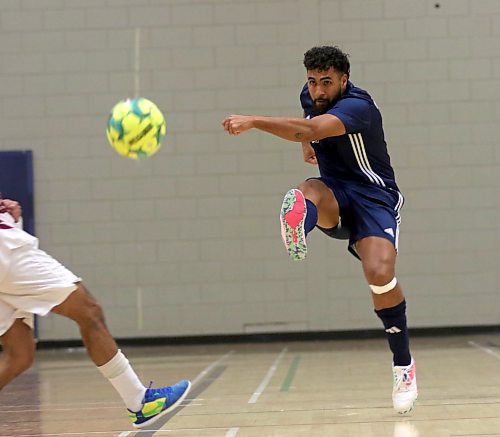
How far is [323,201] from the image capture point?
4.93 metres

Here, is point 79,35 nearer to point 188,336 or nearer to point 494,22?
point 188,336

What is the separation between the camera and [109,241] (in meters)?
10.7

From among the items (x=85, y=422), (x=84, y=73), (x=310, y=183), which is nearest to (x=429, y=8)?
(x=84, y=73)

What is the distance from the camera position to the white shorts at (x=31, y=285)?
13.9 feet

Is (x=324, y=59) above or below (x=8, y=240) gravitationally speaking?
above

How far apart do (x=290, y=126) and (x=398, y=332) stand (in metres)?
1.24

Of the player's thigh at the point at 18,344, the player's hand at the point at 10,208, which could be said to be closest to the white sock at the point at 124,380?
the player's thigh at the point at 18,344

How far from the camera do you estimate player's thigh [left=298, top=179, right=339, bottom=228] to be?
16.1ft

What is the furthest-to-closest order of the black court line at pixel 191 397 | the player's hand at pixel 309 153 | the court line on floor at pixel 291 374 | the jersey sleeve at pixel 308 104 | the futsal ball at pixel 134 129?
the court line on floor at pixel 291 374 < the player's hand at pixel 309 153 < the jersey sleeve at pixel 308 104 < the black court line at pixel 191 397 < the futsal ball at pixel 134 129

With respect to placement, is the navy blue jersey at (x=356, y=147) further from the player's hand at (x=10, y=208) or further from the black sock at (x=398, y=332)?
the player's hand at (x=10, y=208)

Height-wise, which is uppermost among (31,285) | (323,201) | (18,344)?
(323,201)

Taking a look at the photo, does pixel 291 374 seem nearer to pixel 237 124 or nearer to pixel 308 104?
pixel 308 104

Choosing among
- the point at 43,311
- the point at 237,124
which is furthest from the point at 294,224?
the point at 43,311

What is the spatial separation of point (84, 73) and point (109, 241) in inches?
75.7
